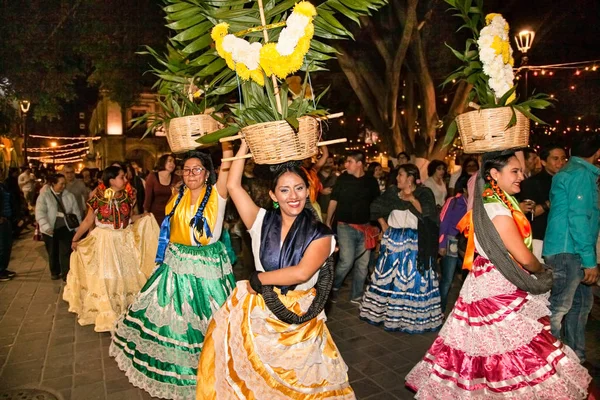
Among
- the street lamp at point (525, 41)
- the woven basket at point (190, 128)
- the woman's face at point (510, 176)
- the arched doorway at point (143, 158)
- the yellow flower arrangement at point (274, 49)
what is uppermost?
Answer: the street lamp at point (525, 41)

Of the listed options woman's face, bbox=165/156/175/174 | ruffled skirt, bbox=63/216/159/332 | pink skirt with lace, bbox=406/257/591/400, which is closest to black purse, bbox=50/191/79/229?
ruffled skirt, bbox=63/216/159/332

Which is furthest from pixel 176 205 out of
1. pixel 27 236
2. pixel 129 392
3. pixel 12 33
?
pixel 27 236

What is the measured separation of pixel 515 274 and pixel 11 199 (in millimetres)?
8828

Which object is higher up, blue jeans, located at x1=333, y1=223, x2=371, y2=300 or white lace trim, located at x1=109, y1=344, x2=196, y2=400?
blue jeans, located at x1=333, y1=223, x2=371, y2=300

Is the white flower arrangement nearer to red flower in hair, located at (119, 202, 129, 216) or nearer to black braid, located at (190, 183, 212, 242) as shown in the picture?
black braid, located at (190, 183, 212, 242)

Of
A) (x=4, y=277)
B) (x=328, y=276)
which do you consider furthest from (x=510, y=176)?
(x=4, y=277)

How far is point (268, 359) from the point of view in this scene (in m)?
2.90

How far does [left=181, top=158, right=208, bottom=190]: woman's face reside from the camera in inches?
175

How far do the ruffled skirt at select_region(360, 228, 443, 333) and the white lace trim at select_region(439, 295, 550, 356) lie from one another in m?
2.27

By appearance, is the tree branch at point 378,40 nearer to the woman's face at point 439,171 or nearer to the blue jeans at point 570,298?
the woman's face at point 439,171

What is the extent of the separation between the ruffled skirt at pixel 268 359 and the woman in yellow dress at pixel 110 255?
136 inches

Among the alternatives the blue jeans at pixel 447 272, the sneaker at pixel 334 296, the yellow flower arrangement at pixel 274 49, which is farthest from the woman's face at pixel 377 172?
the yellow flower arrangement at pixel 274 49

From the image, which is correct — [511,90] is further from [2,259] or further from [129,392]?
[2,259]

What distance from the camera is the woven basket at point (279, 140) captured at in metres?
2.70
